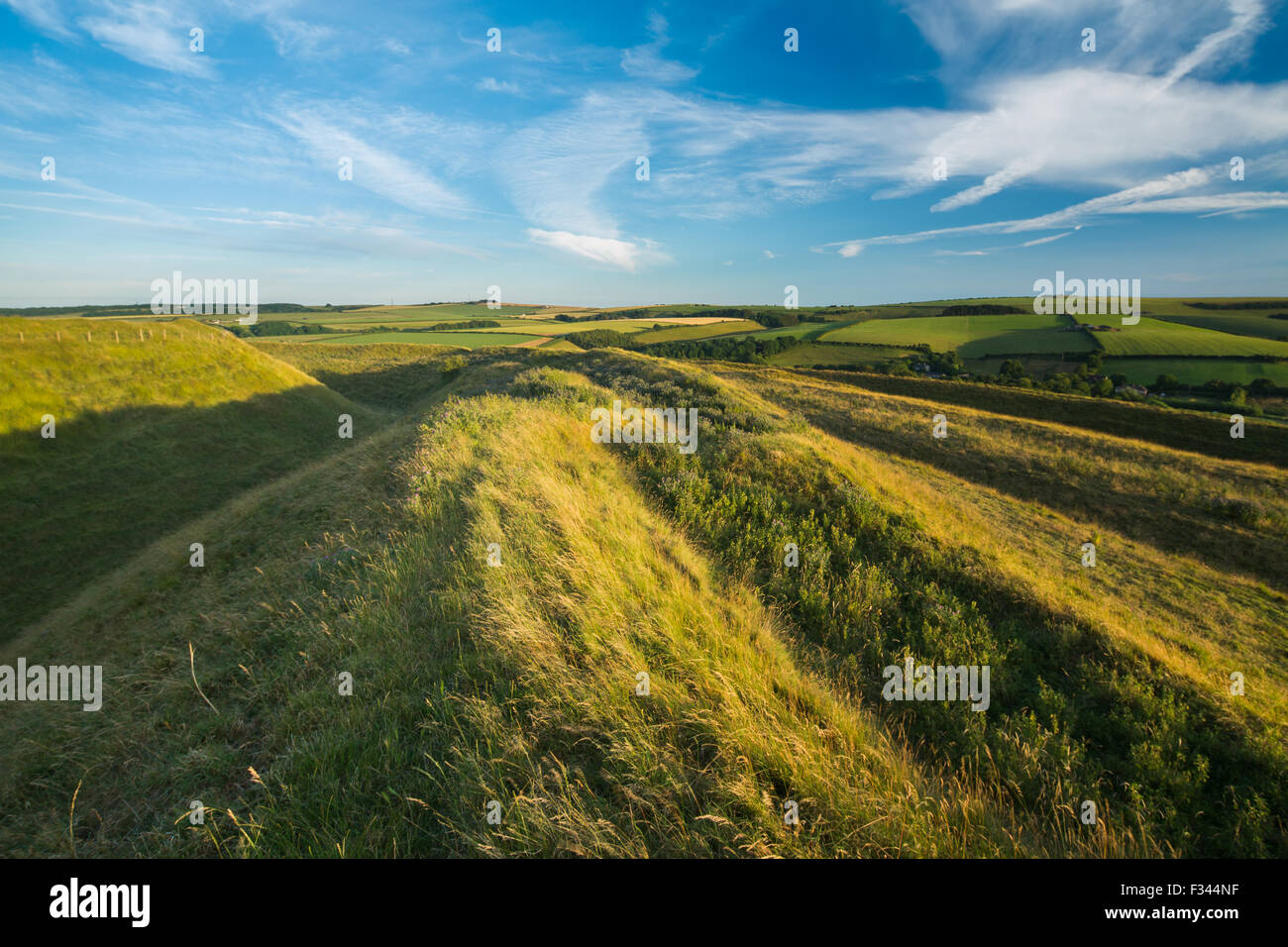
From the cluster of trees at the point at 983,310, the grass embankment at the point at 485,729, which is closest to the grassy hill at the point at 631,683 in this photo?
the grass embankment at the point at 485,729

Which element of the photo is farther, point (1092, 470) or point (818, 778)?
point (1092, 470)

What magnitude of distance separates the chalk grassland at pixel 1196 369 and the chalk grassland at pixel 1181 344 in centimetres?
420

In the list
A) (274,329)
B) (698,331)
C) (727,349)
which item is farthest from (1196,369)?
(274,329)

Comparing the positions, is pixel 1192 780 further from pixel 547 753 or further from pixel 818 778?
pixel 547 753

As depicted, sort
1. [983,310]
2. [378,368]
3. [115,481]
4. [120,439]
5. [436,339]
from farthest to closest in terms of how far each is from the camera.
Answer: [983,310] < [436,339] < [378,368] < [120,439] < [115,481]

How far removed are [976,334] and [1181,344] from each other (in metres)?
26.1

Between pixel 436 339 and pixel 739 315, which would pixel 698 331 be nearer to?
pixel 739 315

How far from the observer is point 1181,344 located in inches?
2677

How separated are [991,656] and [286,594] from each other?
34.5 ft

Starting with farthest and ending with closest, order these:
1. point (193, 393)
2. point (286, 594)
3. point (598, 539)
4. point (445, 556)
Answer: point (193, 393) < point (286, 594) < point (598, 539) < point (445, 556)

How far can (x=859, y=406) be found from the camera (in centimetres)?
4038

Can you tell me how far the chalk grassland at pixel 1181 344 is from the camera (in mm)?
62719

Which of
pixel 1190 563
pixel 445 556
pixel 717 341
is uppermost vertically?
pixel 717 341
